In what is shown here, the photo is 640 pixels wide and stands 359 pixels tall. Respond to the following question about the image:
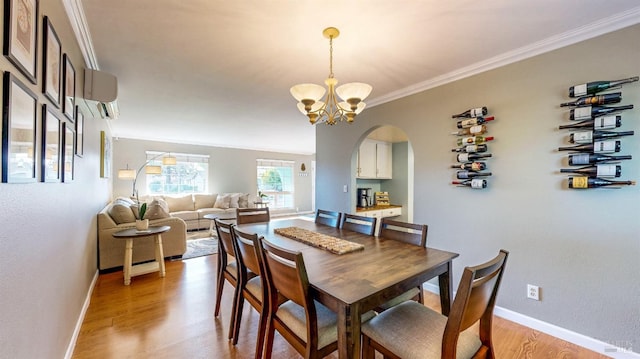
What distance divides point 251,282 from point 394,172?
12.6 feet

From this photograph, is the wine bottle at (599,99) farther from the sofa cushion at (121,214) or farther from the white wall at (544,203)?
the sofa cushion at (121,214)

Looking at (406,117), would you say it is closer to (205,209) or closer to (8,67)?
(8,67)

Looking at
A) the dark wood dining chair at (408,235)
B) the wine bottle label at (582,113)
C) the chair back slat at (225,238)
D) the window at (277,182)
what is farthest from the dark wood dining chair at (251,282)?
the window at (277,182)

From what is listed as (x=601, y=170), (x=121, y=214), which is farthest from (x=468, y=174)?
(x=121, y=214)

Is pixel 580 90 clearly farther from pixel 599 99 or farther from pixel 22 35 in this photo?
pixel 22 35

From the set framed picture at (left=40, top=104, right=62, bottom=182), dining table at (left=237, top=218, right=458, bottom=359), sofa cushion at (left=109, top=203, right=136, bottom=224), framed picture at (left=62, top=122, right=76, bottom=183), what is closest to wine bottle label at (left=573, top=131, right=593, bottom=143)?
dining table at (left=237, top=218, right=458, bottom=359)

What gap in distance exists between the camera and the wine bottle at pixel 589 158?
177cm

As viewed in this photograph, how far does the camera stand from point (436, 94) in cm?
279

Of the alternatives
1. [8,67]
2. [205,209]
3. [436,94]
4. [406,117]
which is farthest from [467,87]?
[205,209]

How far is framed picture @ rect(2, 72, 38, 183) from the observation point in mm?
868

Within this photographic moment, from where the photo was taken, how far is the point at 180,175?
6.82 metres

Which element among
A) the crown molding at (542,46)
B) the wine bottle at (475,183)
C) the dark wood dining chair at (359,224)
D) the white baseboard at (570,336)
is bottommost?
the white baseboard at (570,336)

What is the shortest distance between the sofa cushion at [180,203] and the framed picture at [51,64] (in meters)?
5.25

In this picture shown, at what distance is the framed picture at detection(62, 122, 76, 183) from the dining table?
4.61 ft
